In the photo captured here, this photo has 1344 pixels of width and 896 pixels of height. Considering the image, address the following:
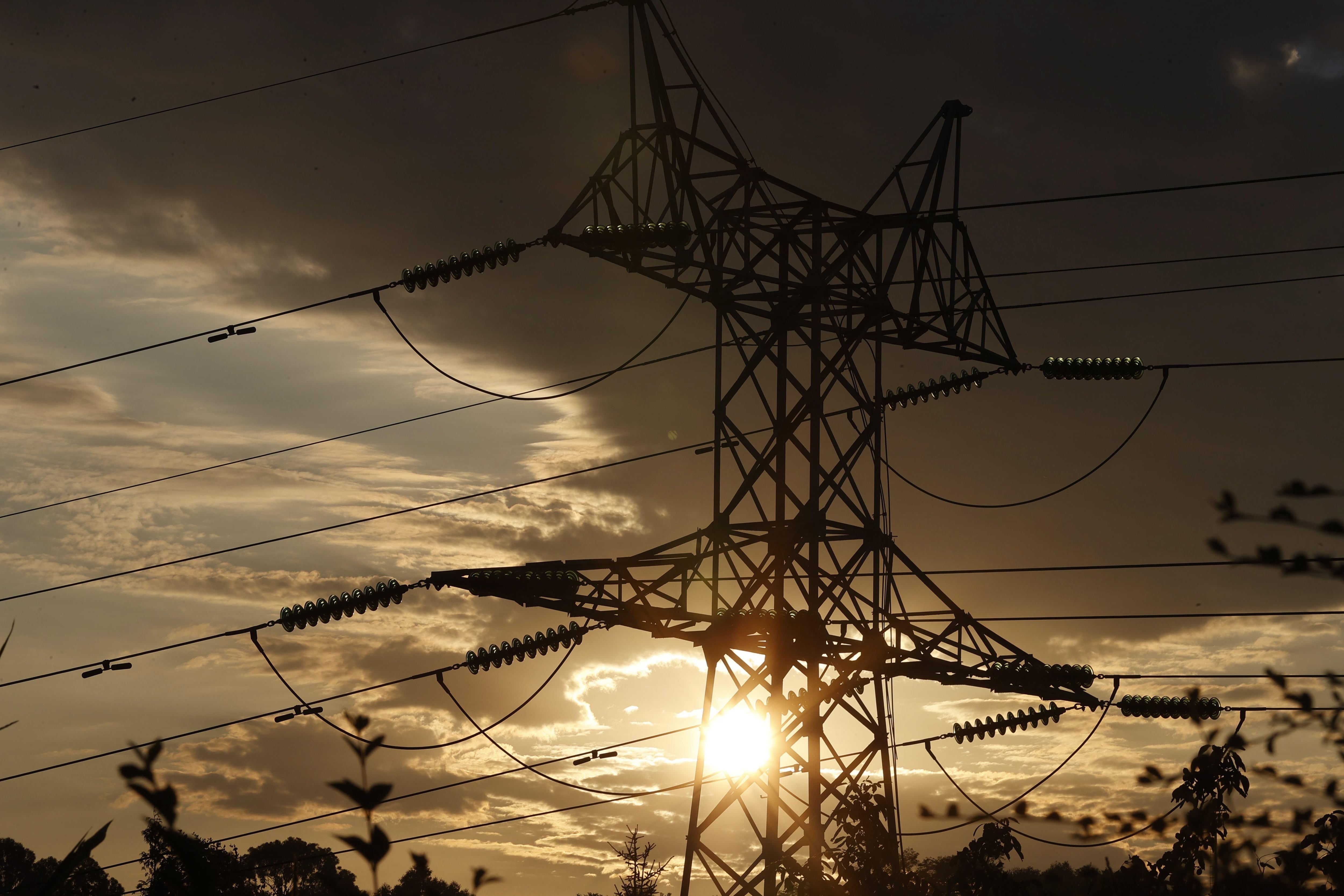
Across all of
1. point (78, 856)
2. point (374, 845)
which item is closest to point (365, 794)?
point (374, 845)

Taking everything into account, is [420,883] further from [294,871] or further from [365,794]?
[294,871]

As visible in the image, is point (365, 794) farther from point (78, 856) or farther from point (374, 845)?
point (78, 856)

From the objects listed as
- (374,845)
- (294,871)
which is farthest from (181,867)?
(294,871)

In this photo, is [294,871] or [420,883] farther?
[294,871]

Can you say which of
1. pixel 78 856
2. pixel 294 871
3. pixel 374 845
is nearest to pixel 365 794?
pixel 374 845

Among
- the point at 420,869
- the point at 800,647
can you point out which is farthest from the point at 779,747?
the point at 420,869

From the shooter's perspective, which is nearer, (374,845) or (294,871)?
(374,845)

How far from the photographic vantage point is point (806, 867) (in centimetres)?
2006

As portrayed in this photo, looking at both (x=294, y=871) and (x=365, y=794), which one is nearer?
(x=365, y=794)

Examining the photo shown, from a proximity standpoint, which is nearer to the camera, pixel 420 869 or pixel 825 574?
pixel 420 869

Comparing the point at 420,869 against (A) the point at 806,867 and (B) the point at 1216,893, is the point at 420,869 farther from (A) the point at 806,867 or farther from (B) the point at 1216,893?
(A) the point at 806,867

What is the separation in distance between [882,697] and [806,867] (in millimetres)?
4752

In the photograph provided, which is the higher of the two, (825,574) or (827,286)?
(827,286)

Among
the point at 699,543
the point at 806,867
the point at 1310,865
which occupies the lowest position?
the point at 1310,865
